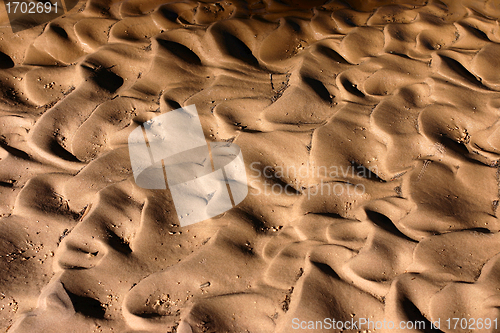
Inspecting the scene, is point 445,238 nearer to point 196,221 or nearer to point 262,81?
point 196,221

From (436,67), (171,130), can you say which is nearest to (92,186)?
(171,130)

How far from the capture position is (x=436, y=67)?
216cm

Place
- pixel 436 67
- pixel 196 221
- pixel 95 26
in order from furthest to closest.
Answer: pixel 95 26, pixel 436 67, pixel 196 221

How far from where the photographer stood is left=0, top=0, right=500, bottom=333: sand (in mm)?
1372

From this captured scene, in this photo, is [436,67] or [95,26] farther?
[95,26]

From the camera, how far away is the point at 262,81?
86.0 inches

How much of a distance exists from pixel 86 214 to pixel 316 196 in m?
1.11

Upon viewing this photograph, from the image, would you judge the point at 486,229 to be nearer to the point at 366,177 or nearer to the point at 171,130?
the point at 366,177

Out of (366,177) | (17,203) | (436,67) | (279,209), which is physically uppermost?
(436,67)

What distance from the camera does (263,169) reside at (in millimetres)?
1756

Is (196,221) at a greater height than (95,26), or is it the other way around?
(95,26)

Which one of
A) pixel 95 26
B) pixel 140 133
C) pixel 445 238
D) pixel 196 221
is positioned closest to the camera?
pixel 445 238

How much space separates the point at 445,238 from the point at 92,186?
1664 millimetres

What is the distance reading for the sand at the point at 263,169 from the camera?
4.50 ft
